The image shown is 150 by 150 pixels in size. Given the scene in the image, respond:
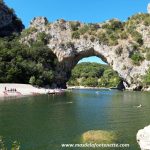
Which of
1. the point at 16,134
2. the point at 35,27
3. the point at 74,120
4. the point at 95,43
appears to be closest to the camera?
the point at 16,134

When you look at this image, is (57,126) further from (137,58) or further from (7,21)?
(7,21)

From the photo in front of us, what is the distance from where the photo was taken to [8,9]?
144750 mm

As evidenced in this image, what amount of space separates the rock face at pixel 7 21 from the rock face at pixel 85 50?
12.3m

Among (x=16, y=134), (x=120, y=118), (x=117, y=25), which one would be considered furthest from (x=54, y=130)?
(x=117, y=25)

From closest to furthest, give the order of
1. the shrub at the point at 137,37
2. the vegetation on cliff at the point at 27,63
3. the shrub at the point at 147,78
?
1. the vegetation on cliff at the point at 27,63
2. the shrub at the point at 147,78
3. the shrub at the point at 137,37

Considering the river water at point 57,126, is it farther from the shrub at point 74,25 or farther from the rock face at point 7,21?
the rock face at point 7,21

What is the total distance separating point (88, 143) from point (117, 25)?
105 m

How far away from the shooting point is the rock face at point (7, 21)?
138 m

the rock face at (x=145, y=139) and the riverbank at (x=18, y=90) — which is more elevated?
the riverbank at (x=18, y=90)

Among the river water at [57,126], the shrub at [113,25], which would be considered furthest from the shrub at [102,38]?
the river water at [57,126]

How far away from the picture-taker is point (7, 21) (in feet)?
466

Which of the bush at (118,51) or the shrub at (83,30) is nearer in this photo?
the bush at (118,51)

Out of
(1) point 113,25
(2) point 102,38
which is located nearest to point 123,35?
(1) point 113,25

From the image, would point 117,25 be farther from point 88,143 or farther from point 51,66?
point 88,143
